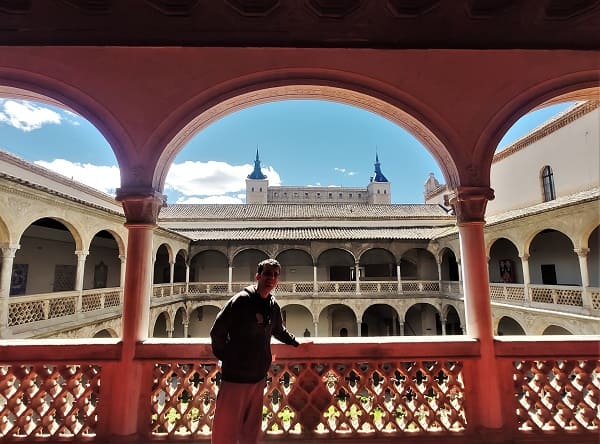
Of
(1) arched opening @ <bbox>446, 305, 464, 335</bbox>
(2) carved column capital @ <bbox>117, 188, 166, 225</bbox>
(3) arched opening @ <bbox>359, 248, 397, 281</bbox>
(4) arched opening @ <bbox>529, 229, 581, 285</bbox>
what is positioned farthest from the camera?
(3) arched opening @ <bbox>359, 248, 397, 281</bbox>

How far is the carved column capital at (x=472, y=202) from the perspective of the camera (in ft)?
10.3

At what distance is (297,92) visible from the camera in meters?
3.48

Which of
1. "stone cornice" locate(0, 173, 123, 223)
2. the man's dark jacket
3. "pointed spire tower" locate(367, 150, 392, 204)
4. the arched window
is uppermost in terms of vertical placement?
"pointed spire tower" locate(367, 150, 392, 204)

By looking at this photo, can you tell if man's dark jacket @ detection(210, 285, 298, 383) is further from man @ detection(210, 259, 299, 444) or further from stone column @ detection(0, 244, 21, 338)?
stone column @ detection(0, 244, 21, 338)

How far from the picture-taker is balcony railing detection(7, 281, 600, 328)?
901 centimetres

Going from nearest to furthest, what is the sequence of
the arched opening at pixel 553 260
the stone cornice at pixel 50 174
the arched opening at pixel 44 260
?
the arched opening at pixel 44 260 < the stone cornice at pixel 50 174 < the arched opening at pixel 553 260

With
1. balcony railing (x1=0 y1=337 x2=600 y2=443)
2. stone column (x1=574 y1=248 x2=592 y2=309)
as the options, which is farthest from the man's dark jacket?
stone column (x1=574 y1=248 x2=592 y2=309)

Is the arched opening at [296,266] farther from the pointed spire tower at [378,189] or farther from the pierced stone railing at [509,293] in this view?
the pointed spire tower at [378,189]

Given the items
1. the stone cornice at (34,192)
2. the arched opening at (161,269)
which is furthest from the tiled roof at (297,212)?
the stone cornice at (34,192)

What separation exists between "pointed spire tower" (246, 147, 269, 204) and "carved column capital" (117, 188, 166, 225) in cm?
4712

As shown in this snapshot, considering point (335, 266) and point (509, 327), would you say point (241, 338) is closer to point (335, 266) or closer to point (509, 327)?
point (509, 327)

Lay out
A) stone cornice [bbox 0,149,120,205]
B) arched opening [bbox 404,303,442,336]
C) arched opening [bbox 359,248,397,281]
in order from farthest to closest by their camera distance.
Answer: arched opening [bbox 359,248,397,281]
arched opening [bbox 404,303,442,336]
stone cornice [bbox 0,149,120,205]

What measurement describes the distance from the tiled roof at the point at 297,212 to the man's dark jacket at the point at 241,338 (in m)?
22.6

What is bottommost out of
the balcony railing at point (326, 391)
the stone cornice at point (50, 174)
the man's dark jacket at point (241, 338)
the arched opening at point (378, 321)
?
the arched opening at point (378, 321)
